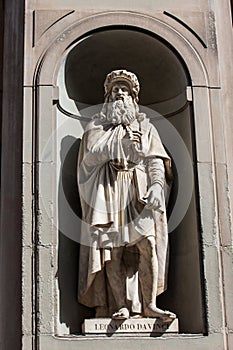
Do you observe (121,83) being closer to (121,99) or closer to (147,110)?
(121,99)

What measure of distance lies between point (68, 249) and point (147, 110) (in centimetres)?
200

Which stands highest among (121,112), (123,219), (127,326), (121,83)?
(121,83)

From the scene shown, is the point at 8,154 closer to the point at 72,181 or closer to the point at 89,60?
the point at 72,181

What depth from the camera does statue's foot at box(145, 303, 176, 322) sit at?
27.6ft

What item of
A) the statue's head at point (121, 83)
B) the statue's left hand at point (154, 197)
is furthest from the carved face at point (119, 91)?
the statue's left hand at point (154, 197)

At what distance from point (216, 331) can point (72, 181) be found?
2.15 metres

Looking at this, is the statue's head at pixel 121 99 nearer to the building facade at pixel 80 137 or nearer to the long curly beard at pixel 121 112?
the long curly beard at pixel 121 112

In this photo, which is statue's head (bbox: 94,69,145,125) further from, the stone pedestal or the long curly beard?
the stone pedestal

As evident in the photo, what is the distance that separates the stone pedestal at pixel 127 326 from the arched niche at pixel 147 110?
1.06ft

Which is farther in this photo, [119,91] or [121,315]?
[119,91]

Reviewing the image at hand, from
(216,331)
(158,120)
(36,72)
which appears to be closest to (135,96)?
(158,120)

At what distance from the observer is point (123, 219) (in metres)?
8.73

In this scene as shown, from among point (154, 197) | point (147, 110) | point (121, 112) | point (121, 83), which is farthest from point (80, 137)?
point (154, 197)

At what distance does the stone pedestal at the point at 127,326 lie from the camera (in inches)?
328
